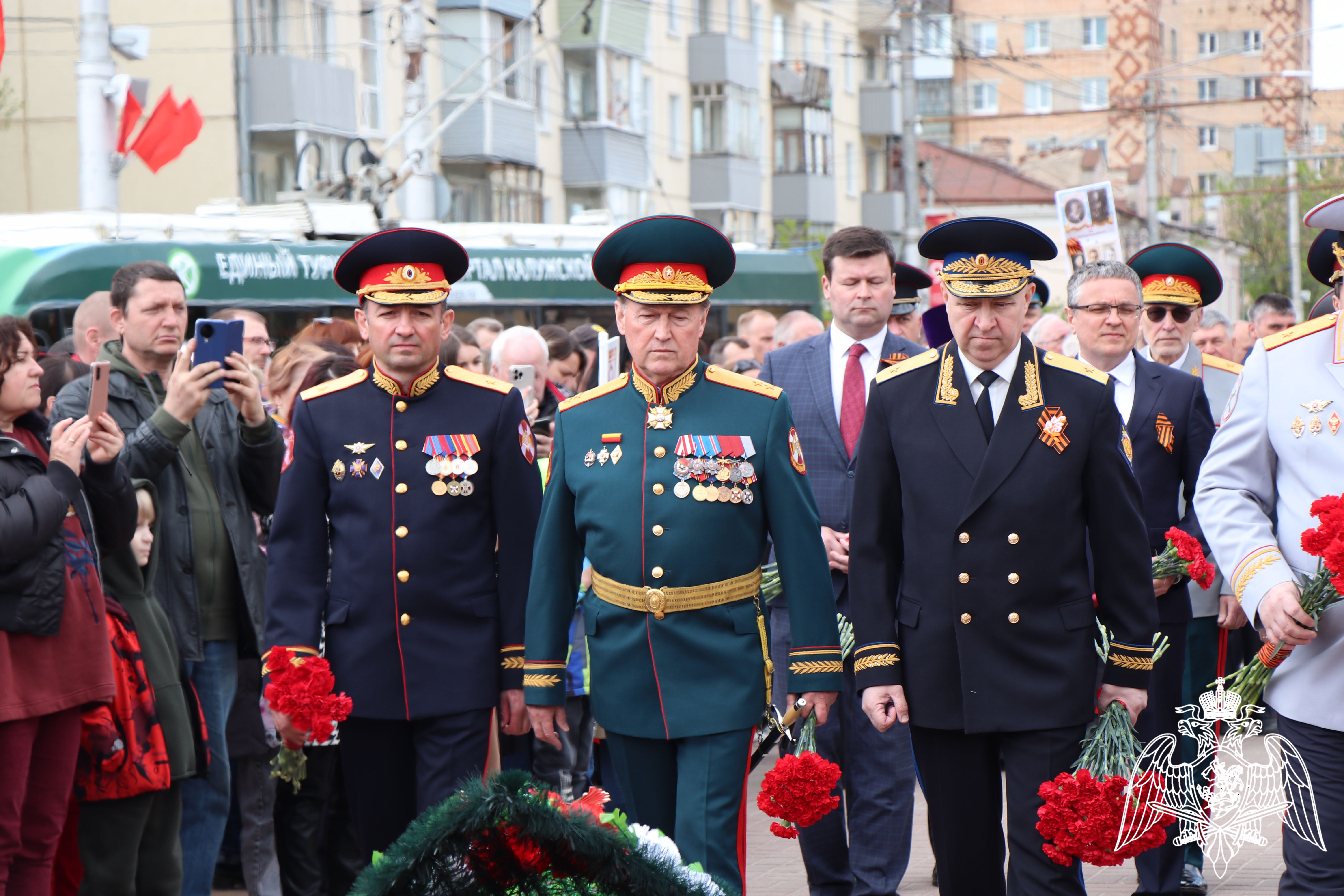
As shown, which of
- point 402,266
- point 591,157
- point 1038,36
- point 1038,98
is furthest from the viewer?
point 1038,98

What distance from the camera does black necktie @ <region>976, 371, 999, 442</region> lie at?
4.91m

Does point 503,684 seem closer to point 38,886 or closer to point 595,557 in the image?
point 595,557

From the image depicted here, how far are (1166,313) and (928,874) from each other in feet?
8.94

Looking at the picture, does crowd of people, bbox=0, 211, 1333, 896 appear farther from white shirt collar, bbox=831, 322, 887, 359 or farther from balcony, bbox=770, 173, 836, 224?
balcony, bbox=770, 173, 836, 224

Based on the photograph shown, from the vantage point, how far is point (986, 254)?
4.91m

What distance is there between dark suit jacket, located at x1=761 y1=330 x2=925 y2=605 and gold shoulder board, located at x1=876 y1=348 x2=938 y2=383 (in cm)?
125

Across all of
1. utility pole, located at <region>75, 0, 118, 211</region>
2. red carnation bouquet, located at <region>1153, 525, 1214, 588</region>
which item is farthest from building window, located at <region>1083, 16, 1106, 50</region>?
red carnation bouquet, located at <region>1153, 525, 1214, 588</region>

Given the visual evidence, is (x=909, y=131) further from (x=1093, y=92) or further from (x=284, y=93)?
(x=1093, y=92)

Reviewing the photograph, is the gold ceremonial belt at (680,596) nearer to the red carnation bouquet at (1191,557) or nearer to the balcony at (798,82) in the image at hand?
the red carnation bouquet at (1191,557)

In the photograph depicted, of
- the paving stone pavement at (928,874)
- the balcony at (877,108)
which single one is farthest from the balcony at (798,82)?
the paving stone pavement at (928,874)

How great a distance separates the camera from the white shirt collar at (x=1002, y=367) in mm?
4961

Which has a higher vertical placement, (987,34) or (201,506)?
(987,34)

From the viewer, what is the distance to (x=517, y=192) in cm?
3578

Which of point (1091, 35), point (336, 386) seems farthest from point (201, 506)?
point (1091, 35)
